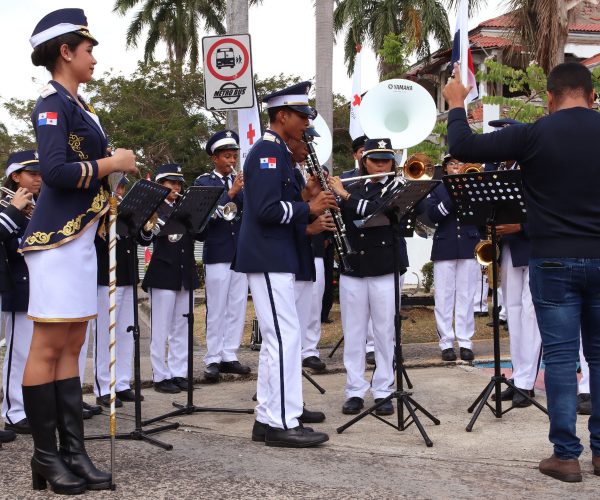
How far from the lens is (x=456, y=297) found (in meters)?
9.75

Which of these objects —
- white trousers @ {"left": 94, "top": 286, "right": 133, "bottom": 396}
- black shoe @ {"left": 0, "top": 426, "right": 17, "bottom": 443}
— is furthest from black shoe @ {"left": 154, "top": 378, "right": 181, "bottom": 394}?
black shoe @ {"left": 0, "top": 426, "right": 17, "bottom": 443}

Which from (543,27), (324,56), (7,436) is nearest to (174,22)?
(543,27)

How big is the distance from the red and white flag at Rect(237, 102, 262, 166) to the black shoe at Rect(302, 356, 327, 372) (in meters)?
2.34

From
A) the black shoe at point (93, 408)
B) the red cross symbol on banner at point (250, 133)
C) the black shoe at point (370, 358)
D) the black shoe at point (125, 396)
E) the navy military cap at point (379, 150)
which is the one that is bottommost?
the black shoe at point (370, 358)

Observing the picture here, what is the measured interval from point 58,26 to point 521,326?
4456 mm

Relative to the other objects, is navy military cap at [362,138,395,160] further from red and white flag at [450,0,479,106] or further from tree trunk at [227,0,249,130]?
tree trunk at [227,0,249,130]

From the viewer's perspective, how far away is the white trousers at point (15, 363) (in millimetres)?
6098

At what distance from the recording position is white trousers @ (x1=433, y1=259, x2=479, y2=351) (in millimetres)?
9484

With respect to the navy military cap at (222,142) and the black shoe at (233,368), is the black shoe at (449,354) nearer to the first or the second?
the black shoe at (233,368)

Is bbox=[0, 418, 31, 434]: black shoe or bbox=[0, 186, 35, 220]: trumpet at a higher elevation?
bbox=[0, 186, 35, 220]: trumpet

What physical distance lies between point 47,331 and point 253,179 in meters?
1.76

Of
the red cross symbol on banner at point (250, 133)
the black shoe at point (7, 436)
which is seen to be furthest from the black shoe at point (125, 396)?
the red cross symbol on banner at point (250, 133)

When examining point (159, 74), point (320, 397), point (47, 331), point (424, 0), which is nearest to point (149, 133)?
point (159, 74)

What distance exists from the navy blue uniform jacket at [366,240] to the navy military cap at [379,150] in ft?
1.03
